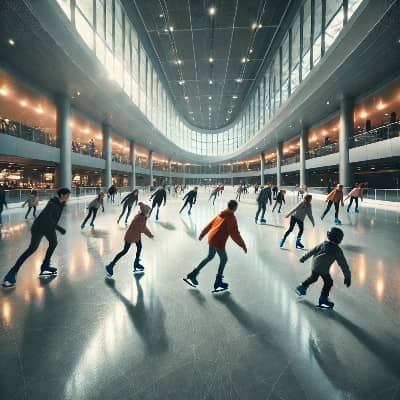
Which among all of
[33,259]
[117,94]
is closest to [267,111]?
[117,94]

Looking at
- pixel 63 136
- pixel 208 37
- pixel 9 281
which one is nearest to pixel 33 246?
pixel 9 281

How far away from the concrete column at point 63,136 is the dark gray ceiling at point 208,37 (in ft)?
36.0

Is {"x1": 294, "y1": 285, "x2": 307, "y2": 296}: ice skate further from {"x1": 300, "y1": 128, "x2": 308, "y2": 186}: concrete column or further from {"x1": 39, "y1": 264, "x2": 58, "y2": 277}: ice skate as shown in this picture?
{"x1": 300, "y1": 128, "x2": 308, "y2": 186}: concrete column

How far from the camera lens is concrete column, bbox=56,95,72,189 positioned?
19234 millimetres

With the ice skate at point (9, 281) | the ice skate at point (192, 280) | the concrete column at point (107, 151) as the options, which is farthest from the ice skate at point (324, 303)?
the concrete column at point (107, 151)

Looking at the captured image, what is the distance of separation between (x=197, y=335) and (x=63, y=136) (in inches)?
846

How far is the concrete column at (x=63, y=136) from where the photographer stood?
19.2 m

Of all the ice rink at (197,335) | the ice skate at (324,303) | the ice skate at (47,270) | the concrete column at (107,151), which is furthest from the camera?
the concrete column at (107,151)

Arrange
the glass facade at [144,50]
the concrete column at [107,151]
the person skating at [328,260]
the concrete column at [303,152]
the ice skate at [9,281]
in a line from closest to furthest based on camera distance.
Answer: the person skating at [328,260] < the ice skate at [9,281] < the glass facade at [144,50] < the concrete column at [107,151] < the concrete column at [303,152]

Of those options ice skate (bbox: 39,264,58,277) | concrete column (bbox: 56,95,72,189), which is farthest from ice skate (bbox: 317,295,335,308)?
concrete column (bbox: 56,95,72,189)

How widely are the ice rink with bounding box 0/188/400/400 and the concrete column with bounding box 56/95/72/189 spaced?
→ 17.0 m

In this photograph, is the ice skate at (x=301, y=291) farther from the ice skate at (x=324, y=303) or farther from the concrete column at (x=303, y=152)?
the concrete column at (x=303, y=152)

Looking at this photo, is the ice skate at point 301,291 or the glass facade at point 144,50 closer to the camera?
the ice skate at point 301,291

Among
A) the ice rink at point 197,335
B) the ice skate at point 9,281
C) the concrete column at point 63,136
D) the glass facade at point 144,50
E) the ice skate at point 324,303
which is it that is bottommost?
the ice rink at point 197,335
